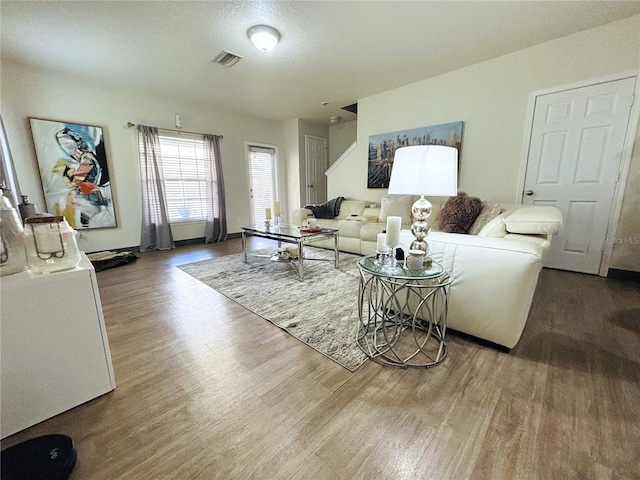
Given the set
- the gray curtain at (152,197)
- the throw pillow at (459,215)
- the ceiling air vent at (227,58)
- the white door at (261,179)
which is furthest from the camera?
the white door at (261,179)

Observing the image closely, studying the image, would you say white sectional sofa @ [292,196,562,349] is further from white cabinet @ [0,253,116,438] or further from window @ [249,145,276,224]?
window @ [249,145,276,224]

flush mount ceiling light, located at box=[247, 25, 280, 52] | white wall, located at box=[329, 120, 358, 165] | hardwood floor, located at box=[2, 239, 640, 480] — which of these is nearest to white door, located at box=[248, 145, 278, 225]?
white wall, located at box=[329, 120, 358, 165]

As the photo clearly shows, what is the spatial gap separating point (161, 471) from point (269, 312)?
3.94 feet

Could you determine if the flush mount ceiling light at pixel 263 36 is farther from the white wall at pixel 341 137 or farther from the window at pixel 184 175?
the white wall at pixel 341 137

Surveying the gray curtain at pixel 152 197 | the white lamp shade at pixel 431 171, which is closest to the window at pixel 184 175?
the gray curtain at pixel 152 197

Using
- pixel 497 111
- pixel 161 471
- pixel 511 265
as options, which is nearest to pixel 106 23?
pixel 161 471

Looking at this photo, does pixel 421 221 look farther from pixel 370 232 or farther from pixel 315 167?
pixel 315 167

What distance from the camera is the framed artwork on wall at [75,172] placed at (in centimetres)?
333

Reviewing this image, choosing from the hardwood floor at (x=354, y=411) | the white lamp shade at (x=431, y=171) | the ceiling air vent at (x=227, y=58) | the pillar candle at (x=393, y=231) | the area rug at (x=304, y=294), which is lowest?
the hardwood floor at (x=354, y=411)

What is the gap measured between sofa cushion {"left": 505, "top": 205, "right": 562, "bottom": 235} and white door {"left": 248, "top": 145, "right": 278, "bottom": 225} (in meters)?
4.59

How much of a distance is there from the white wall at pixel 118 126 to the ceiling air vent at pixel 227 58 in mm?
1751

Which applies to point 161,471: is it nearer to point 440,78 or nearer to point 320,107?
point 440,78

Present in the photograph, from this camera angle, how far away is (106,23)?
2.35 meters

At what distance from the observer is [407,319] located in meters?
1.90
